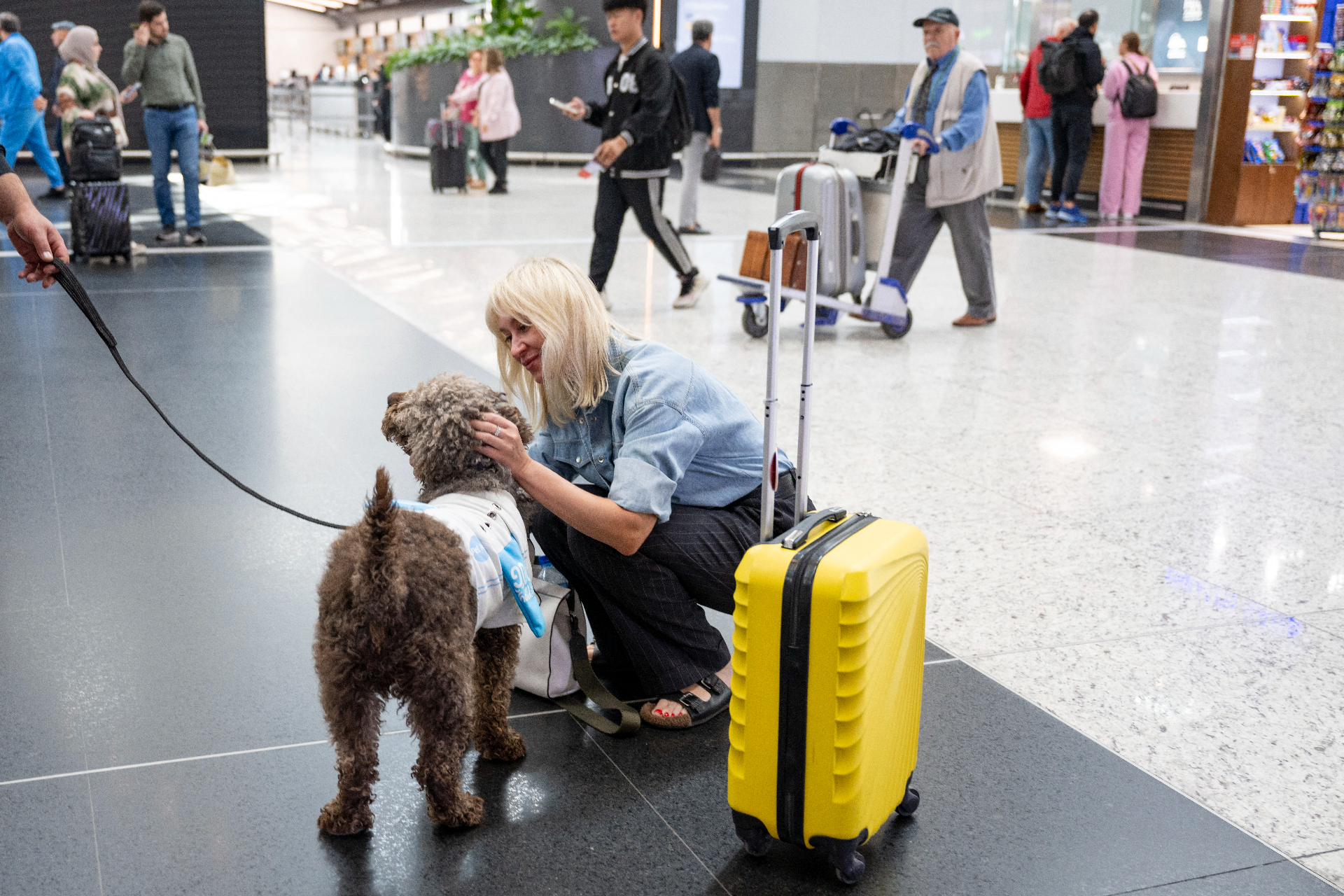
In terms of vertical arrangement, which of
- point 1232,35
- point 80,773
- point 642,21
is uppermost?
point 1232,35

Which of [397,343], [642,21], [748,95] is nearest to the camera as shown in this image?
[397,343]

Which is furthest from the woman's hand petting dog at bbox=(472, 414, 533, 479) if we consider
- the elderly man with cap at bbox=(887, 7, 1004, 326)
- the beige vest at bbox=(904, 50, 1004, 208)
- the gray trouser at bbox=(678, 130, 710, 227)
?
the gray trouser at bbox=(678, 130, 710, 227)

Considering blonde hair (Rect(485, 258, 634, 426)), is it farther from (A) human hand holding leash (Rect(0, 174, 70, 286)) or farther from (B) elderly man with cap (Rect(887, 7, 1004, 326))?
(B) elderly man with cap (Rect(887, 7, 1004, 326))

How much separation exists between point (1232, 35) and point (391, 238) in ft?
29.3

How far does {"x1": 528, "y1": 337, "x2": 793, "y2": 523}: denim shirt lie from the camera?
220 cm

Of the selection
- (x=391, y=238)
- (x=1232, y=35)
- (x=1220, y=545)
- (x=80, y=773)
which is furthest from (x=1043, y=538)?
(x=1232, y=35)

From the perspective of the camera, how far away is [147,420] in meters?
4.62

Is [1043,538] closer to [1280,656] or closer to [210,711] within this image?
[1280,656]

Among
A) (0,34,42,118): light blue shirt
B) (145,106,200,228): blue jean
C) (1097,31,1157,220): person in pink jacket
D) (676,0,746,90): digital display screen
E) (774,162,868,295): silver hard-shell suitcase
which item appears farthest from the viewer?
(676,0,746,90): digital display screen

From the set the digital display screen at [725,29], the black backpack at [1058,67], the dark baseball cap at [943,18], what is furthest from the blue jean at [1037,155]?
the dark baseball cap at [943,18]

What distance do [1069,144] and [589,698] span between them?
11863mm

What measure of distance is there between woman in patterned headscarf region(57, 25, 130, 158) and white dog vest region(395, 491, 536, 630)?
7.76 meters

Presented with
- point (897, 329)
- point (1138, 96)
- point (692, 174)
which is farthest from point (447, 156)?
point (897, 329)

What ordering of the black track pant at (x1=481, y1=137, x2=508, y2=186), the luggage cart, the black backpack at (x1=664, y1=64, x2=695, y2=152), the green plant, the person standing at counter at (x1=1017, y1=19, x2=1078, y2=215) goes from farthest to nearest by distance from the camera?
the green plant < the black track pant at (x1=481, y1=137, x2=508, y2=186) < the person standing at counter at (x1=1017, y1=19, x2=1078, y2=215) < the black backpack at (x1=664, y1=64, x2=695, y2=152) < the luggage cart
